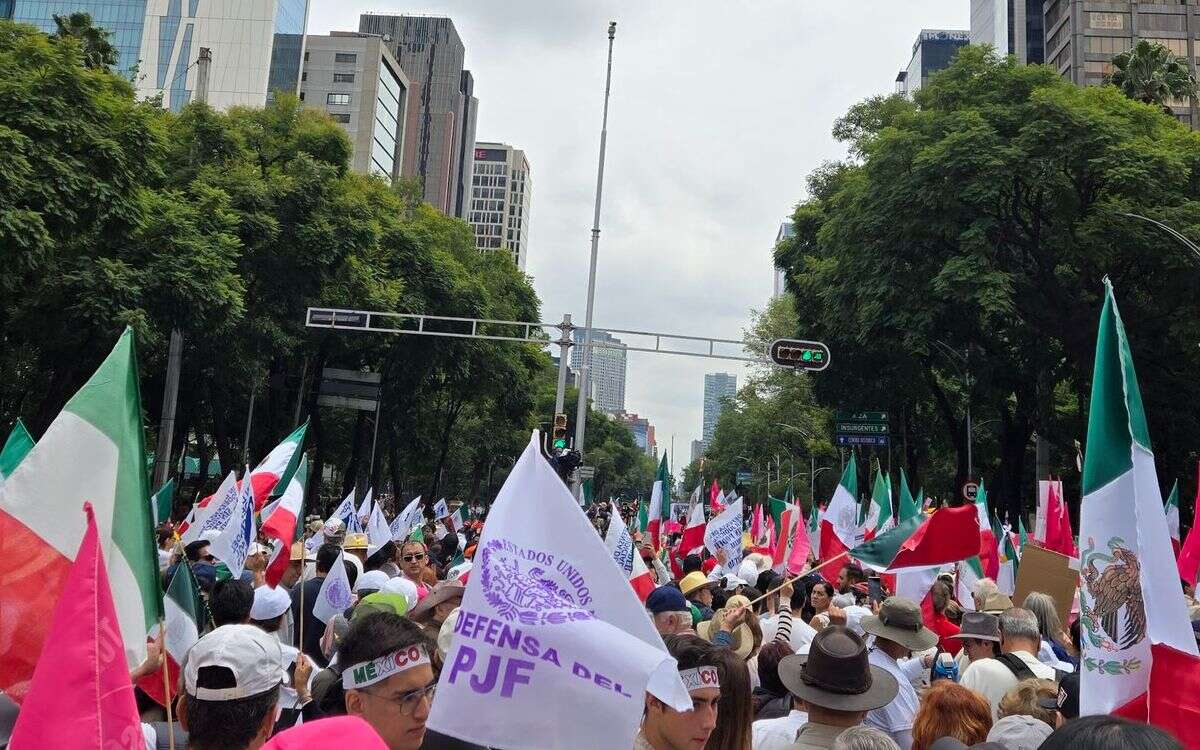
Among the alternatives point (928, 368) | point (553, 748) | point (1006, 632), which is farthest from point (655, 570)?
point (928, 368)

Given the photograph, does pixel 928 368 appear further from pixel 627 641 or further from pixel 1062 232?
pixel 627 641

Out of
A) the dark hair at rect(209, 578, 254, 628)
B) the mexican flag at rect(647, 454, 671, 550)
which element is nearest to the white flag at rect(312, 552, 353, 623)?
the dark hair at rect(209, 578, 254, 628)

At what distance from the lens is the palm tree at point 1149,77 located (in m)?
44.9

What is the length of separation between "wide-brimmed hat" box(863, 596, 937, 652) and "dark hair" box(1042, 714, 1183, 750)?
401 centimetres

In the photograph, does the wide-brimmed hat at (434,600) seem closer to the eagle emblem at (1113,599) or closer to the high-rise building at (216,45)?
the eagle emblem at (1113,599)

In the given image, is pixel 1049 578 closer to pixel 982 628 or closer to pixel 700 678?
pixel 982 628

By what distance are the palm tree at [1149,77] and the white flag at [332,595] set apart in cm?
4472

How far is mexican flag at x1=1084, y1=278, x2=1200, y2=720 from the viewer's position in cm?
402

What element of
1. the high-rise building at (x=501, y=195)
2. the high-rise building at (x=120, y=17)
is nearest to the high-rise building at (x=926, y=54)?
the high-rise building at (x=501, y=195)

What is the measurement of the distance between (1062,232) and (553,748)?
28.5 m

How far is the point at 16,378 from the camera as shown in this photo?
33125mm

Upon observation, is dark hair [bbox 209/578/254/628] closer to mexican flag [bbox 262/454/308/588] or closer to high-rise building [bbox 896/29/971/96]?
mexican flag [bbox 262/454/308/588]

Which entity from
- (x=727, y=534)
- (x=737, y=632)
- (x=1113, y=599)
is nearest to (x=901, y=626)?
(x=737, y=632)

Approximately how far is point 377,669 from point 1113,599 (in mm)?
2687
